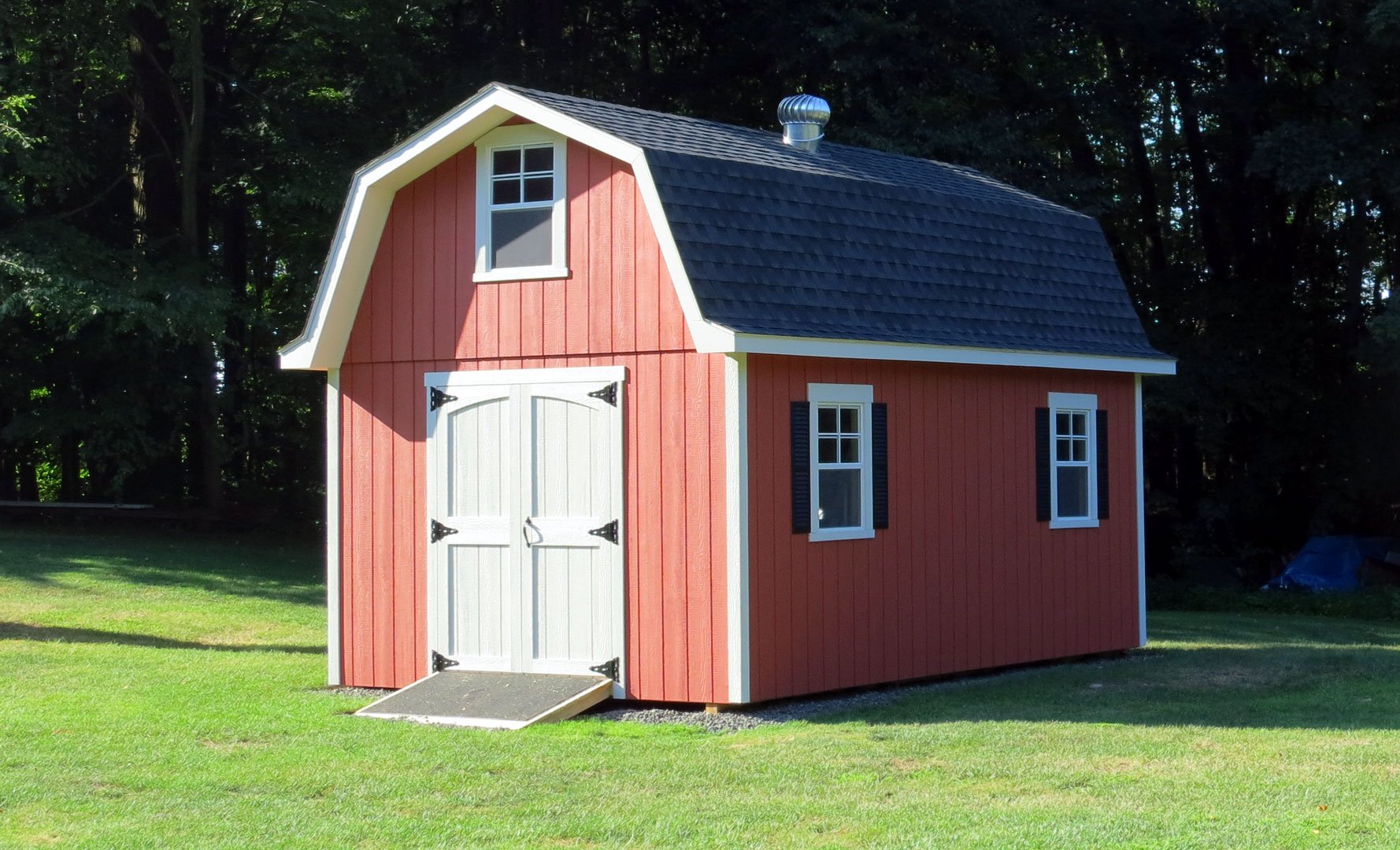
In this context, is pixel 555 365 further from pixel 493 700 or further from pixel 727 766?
pixel 727 766

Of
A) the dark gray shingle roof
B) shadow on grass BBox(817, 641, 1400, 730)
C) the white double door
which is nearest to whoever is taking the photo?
shadow on grass BBox(817, 641, 1400, 730)

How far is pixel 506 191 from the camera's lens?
11938 millimetres

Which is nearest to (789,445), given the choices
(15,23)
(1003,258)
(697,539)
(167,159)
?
(697,539)

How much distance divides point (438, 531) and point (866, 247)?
3.96m

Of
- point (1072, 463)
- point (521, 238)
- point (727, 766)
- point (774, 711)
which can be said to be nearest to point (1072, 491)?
point (1072, 463)

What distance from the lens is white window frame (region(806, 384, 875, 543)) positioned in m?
11.5

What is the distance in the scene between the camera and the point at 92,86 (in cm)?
2733

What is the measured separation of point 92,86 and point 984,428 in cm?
2002

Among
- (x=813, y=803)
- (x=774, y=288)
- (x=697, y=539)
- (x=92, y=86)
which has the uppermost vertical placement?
(x=92, y=86)

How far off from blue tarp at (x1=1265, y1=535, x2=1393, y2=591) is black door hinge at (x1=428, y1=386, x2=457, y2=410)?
665 inches

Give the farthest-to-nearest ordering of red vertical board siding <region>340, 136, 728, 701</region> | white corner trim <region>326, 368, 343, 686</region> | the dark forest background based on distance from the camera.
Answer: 1. the dark forest background
2. white corner trim <region>326, 368, 343, 686</region>
3. red vertical board siding <region>340, 136, 728, 701</region>

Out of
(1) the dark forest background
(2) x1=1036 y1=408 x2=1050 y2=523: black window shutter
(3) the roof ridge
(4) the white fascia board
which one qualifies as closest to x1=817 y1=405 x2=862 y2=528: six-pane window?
(4) the white fascia board

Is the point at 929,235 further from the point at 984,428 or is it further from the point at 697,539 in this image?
the point at 697,539

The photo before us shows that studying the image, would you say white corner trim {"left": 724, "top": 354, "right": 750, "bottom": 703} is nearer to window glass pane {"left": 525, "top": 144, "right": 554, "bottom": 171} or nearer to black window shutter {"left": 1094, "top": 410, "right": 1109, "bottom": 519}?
window glass pane {"left": 525, "top": 144, "right": 554, "bottom": 171}
